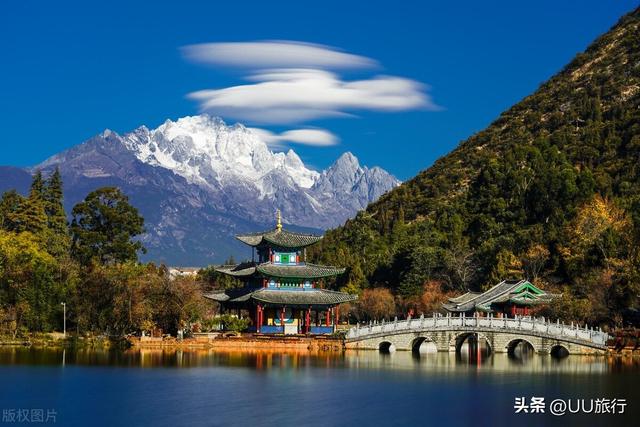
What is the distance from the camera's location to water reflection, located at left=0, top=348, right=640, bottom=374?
5791cm

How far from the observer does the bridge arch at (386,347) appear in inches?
2808

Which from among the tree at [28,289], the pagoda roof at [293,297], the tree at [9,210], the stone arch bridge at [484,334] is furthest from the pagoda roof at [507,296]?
the tree at [9,210]

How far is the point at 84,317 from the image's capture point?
74688 mm

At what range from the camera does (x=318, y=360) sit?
63.2 metres

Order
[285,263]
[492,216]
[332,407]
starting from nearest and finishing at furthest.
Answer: [332,407] < [285,263] < [492,216]

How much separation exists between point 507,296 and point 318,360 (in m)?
21.3

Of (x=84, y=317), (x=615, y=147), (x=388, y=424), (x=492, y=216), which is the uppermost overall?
(x=615, y=147)

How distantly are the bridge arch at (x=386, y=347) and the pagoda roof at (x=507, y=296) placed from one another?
9.33 metres

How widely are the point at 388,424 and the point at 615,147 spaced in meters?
92.4

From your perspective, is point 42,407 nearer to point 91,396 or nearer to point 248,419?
A: point 91,396

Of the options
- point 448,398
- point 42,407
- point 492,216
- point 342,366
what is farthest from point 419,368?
point 492,216

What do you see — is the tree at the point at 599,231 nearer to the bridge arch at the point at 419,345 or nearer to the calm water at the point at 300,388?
the bridge arch at the point at 419,345

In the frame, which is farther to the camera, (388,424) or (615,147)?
(615,147)

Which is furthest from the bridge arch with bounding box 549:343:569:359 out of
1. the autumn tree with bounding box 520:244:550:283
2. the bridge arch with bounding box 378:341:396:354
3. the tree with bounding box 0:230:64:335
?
the tree with bounding box 0:230:64:335
